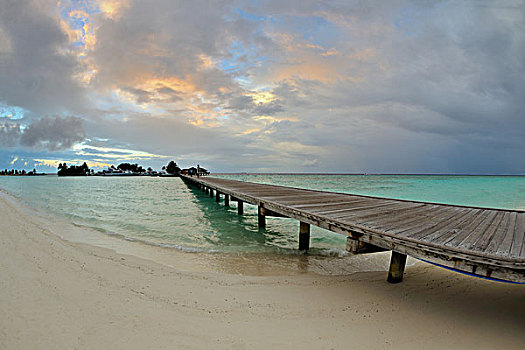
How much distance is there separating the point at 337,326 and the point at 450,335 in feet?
4.34

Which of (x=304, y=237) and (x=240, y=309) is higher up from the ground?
(x=304, y=237)

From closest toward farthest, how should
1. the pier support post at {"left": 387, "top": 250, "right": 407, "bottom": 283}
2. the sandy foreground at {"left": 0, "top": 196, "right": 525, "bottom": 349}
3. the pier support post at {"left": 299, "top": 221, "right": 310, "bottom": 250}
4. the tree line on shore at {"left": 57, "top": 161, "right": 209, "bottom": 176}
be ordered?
1. the sandy foreground at {"left": 0, "top": 196, "right": 525, "bottom": 349}
2. the pier support post at {"left": 387, "top": 250, "right": 407, "bottom": 283}
3. the pier support post at {"left": 299, "top": 221, "right": 310, "bottom": 250}
4. the tree line on shore at {"left": 57, "top": 161, "right": 209, "bottom": 176}

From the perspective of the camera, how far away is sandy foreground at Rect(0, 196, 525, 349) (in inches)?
105

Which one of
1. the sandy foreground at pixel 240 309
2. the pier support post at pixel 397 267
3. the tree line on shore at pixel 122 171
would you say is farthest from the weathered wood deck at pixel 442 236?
the tree line on shore at pixel 122 171

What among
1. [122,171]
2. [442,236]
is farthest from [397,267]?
[122,171]

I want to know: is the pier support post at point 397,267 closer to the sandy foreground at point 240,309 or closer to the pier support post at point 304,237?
the sandy foreground at point 240,309

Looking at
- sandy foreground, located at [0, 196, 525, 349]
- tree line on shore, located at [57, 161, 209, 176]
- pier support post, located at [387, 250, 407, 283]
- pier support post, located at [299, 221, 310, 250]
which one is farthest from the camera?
tree line on shore, located at [57, 161, 209, 176]

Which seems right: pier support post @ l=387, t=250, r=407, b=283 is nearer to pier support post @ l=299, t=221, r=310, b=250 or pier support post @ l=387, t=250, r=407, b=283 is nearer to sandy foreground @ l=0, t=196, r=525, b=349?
sandy foreground @ l=0, t=196, r=525, b=349

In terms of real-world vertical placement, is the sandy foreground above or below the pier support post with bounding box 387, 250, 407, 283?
below

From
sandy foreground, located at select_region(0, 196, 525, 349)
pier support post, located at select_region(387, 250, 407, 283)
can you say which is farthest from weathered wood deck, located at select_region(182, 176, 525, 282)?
sandy foreground, located at select_region(0, 196, 525, 349)

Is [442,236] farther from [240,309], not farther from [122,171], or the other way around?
[122,171]

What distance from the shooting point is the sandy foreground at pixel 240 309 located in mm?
2660

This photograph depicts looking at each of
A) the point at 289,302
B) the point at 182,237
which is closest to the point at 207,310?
the point at 289,302

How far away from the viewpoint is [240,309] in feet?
11.0
